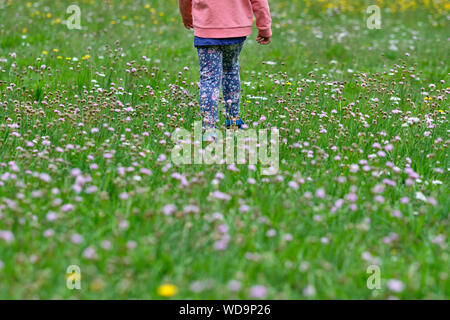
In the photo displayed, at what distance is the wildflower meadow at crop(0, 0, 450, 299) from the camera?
104 inches

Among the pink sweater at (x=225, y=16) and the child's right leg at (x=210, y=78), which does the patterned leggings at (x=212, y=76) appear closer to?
the child's right leg at (x=210, y=78)

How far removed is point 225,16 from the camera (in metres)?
4.57

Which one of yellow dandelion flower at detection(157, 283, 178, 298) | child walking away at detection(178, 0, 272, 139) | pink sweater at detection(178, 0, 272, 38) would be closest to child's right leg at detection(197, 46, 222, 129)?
child walking away at detection(178, 0, 272, 139)

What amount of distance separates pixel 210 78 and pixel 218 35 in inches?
16.2

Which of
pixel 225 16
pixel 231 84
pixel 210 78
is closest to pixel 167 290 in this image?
pixel 210 78

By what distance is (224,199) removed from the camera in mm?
3283

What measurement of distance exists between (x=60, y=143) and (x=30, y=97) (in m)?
1.67

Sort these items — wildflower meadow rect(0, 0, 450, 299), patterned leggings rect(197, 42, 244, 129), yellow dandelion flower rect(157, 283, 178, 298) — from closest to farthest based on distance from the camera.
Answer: yellow dandelion flower rect(157, 283, 178, 298)
wildflower meadow rect(0, 0, 450, 299)
patterned leggings rect(197, 42, 244, 129)

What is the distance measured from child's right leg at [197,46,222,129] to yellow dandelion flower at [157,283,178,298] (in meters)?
2.39

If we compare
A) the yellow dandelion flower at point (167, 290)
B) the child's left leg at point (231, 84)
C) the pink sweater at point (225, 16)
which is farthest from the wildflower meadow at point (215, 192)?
the pink sweater at point (225, 16)

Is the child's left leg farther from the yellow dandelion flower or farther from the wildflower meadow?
the yellow dandelion flower

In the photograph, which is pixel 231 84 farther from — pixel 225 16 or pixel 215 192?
pixel 215 192
